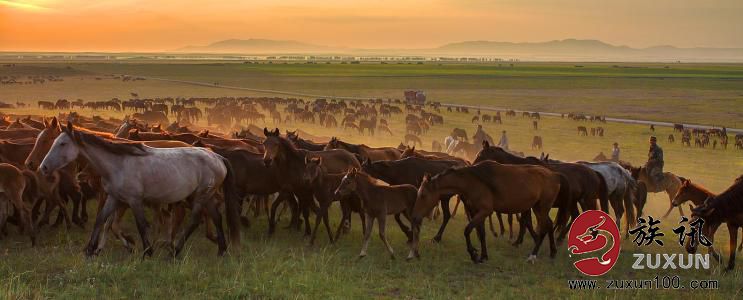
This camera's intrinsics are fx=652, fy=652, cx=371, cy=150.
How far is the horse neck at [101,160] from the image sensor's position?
859cm

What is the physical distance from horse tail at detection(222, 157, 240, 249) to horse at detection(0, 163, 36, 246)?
281cm

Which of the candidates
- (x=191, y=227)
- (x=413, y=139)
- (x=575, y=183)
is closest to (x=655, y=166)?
(x=575, y=183)

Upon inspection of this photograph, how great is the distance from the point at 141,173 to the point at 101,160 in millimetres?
529

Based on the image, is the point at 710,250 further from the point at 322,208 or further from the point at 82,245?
the point at 82,245

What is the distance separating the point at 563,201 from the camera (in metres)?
11.3

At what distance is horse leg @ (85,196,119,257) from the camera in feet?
28.1

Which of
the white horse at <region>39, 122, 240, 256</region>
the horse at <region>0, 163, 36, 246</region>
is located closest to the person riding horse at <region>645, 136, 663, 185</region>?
the white horse at <region>39, 122, 240, 256</region>

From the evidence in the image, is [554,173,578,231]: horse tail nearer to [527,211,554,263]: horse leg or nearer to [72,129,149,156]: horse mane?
[527,211,554,263]: horse leg

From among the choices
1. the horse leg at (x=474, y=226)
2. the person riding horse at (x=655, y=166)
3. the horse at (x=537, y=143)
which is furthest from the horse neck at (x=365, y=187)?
the horse at (x=537, y=143)

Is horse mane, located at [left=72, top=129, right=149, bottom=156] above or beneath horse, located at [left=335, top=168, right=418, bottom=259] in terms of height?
above

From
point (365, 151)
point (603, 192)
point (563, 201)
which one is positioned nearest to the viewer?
point (563, 201)

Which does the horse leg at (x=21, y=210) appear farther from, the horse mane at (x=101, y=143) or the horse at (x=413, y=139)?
the horse at (x=413, y=139)

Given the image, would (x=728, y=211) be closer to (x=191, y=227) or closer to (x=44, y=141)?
(x=191, y=227)

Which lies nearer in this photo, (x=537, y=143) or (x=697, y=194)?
(x=697, y=194)
